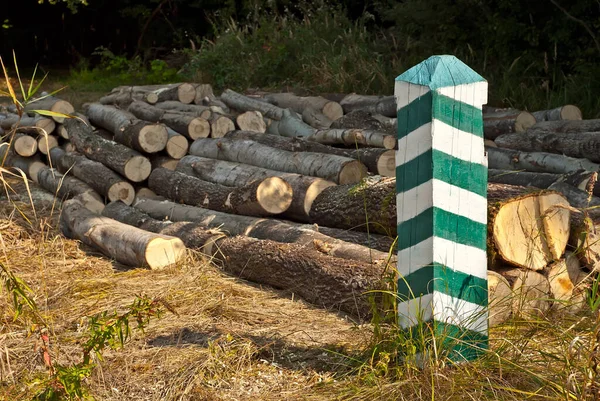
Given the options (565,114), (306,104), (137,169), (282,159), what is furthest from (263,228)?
(306,104)

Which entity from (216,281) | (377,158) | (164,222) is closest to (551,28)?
(377,158)

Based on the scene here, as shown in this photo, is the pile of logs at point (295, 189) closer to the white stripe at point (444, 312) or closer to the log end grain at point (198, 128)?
the log end grain at point (198, 128)

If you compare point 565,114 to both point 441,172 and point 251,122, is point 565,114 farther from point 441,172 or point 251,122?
point 441,172

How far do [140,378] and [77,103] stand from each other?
33.9 ft

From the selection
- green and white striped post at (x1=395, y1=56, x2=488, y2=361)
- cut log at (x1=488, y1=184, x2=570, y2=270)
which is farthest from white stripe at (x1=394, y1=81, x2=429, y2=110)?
cut log at (x1=488, y1=184, x2=570, y2=270)

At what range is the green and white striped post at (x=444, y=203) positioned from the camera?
147 inches

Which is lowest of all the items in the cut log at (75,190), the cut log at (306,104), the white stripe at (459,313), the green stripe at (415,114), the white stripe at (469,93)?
the cut log at (75,190)

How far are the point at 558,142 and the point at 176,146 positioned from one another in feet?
12.8

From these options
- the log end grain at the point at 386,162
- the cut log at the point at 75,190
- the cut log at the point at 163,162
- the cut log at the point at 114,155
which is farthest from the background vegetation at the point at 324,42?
the cut log at the point at 163,162

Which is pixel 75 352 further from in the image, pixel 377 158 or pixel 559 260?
pixel 377 158

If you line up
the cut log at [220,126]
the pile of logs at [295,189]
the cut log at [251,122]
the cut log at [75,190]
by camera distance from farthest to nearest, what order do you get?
the cut log at [251,122] < the cut log at [220,126] < the cut log at [75,190] < the pile of logs at [295,189]

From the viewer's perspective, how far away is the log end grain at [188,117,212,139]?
30.7ft

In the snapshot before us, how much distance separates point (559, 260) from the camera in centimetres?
501

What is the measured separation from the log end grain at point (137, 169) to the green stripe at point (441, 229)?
5162 millimetres
